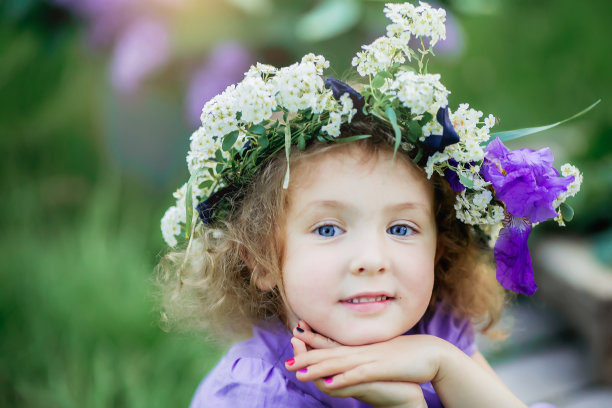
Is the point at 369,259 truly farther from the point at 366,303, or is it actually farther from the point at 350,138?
the point at 350,138

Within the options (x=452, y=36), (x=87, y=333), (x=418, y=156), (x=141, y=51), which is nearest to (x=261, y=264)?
(x=418, y=156)

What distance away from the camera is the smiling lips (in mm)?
1412

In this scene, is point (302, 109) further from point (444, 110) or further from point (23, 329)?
point (23, 329)

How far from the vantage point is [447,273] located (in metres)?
1.85

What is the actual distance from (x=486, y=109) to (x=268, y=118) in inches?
119

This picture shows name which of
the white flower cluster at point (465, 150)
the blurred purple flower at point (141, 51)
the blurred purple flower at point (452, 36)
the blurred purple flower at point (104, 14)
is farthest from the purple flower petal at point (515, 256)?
the blurred purple flower at point (104, 14)

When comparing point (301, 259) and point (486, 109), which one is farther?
point (486, 109)

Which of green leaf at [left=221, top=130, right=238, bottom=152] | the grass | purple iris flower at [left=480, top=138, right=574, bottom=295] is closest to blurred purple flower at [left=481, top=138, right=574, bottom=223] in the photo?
purple iris flower at [left=480, top=138, right=574, bottom=295]

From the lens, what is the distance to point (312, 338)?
57.9 inches

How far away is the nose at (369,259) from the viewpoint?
137 cm

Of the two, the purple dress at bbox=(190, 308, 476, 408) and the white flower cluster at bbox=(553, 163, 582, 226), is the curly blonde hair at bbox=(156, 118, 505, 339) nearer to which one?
the purple dress at bbox=(190, 308, 476, 408)

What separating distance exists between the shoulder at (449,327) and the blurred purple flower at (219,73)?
2016mm

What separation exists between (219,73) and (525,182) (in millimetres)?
2376

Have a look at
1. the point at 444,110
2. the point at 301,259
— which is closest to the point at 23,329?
the point at 301,259
